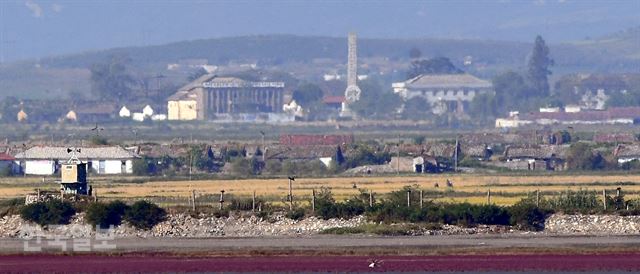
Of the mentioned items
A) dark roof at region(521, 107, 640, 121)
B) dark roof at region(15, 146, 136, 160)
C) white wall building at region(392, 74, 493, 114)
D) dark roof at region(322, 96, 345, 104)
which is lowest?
dark roof at region(15, 146, 136, 160)

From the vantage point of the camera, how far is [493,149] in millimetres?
101500

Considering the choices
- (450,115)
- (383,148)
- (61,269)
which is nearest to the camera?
(61,269)

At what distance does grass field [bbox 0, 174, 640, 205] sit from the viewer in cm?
6072

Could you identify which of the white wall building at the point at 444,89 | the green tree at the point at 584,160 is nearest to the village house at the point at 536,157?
the green tree at the point at 584,160

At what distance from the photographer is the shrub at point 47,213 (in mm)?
47531

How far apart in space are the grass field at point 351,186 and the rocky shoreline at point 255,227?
865cm

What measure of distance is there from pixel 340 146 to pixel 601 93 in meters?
98.6

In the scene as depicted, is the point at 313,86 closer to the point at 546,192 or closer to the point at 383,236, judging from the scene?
the point at 546,192

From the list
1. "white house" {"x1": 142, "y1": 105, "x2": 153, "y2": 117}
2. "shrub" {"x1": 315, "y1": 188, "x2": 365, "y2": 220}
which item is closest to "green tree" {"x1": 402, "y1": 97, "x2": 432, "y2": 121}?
"white house" {"x1": 142, "y1": 105, "x2": 153, "y2": 117}

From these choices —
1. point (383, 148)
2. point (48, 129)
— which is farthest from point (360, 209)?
point (48, 129)

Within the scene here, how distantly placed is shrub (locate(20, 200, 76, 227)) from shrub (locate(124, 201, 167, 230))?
1439mm

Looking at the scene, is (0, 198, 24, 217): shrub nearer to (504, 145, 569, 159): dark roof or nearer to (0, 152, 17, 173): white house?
(0, 152, 17, 173): white house

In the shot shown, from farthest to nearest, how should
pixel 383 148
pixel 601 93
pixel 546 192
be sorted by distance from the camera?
pixel 601 93 → pixel 383 148 → pixel 546 192

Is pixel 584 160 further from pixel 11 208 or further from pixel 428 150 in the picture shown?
pixel 11 208
